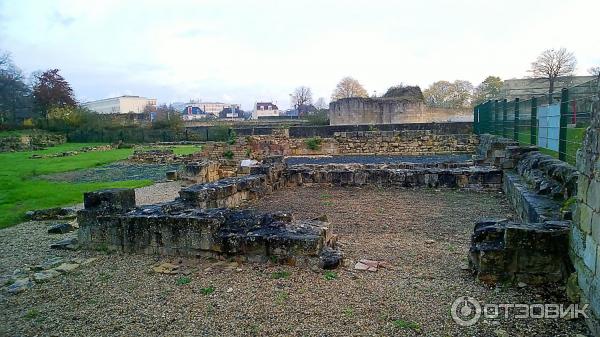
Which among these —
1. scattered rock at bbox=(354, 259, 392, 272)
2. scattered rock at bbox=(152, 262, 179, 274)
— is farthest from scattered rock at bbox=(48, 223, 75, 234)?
scattered rock at bbox=(354, 259, 392, 272)

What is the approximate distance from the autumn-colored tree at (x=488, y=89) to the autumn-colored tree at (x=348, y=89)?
16.4 meters

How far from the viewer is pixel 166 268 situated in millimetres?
5582

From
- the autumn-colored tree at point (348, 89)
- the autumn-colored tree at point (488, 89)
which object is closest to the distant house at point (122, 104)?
the autumn-colored tree at point (348, 89)

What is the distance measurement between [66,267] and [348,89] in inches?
2448

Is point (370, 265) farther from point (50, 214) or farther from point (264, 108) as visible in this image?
point (264, 108)

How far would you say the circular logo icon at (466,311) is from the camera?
370 centimetres

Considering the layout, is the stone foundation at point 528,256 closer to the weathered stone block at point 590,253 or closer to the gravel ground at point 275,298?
the gravel ground at point 275,298

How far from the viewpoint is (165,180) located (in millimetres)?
16531

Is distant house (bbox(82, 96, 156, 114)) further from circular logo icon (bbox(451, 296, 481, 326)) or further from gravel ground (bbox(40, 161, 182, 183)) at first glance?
circular logo icon (bbox(451, 296, 481, 326))

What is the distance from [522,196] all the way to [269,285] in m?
4.60

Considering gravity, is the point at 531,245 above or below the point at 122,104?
below

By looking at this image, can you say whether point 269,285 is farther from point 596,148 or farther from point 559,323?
point 596,148

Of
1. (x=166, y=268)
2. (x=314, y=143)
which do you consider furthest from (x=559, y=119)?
(x=314, y=143)

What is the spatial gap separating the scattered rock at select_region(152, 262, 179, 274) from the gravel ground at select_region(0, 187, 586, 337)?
0.36ft
